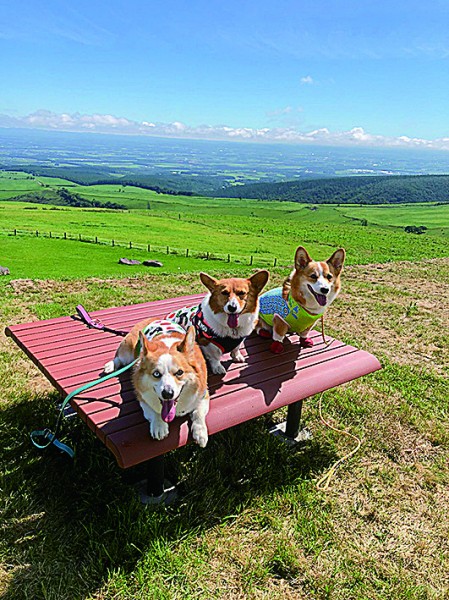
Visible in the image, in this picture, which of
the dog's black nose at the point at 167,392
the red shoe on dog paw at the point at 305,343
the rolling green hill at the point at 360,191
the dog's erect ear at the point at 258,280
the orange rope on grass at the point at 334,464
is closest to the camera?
the dog's black nose at the point at 167,392

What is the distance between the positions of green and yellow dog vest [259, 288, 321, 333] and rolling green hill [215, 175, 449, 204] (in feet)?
346

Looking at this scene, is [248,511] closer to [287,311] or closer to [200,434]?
[200,434]

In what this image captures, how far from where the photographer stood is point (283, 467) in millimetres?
Answer: 4039

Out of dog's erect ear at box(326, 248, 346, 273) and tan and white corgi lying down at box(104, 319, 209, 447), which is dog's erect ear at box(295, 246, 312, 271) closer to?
dog's erect ear at box(326, 248, 346, 273)

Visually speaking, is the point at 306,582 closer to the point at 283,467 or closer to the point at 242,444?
the point at 283,467

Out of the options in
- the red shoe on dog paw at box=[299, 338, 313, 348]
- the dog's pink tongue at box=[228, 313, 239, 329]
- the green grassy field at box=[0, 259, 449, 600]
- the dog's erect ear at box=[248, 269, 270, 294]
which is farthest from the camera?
the red shoe on dog paw at box=[299, 338, 313, 348]

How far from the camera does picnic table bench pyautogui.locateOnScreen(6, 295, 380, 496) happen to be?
3.00m

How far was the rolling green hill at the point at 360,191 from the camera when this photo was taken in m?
102

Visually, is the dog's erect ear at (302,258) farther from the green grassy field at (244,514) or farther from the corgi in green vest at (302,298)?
the green grassy field at (244,514)

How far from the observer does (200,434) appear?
3.00 m

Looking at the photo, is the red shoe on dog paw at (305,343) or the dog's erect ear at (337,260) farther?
the red shoe on dog paw at (305,343)

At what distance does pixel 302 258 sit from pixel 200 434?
1.91 m

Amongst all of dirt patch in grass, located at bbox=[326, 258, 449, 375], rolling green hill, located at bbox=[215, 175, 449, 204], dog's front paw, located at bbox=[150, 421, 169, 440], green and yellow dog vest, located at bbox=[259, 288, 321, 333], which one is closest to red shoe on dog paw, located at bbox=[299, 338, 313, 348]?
green and yellow dog vest, located at bbox=[259, 288, 321, 333]

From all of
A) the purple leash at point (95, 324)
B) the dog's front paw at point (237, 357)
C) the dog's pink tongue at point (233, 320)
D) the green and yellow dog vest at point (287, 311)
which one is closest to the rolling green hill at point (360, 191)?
the green and yellow dog vest at point (287, 311)
